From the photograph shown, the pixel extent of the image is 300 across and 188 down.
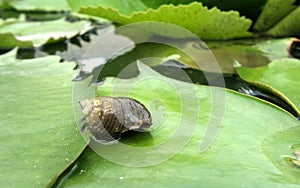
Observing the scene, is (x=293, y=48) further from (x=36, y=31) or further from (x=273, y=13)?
(x=36, y=31)

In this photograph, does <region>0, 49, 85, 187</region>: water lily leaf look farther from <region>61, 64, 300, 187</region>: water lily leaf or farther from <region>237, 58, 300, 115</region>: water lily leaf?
<region>237, 58, 300, 115</region>: water lily leaf

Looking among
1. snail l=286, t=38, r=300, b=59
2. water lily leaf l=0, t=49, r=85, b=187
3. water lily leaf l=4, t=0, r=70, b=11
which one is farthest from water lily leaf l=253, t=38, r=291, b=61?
water lily leaf l=4, t=0, r=70, b=11

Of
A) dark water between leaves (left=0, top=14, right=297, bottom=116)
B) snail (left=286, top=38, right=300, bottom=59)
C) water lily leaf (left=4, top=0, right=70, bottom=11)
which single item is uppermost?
snail (left=286, top=38, right=300, bottom=59)

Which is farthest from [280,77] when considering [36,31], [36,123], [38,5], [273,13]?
[38,5]

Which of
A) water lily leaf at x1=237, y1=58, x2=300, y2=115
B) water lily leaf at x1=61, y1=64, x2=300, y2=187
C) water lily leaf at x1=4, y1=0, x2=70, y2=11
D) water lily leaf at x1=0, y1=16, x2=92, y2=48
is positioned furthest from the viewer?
water lily leaf at x1=4, y1=0, x2=70, y2=11

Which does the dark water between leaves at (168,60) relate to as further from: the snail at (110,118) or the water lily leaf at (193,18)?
the snail at (110,118)

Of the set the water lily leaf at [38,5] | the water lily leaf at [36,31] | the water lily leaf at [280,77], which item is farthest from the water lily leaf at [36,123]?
the water lily leaf at [38,5]

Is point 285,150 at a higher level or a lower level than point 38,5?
higher

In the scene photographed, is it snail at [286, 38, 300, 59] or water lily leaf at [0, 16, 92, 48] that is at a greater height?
snail at [286, 38, 300, 59]
